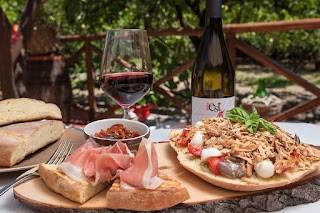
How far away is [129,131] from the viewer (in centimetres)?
123

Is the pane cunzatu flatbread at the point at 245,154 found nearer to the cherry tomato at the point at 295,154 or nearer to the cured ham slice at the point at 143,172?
the cherry tomato at the point at 295,154

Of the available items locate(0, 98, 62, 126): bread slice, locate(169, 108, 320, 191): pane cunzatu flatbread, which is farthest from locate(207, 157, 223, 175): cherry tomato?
locate(0, 98, 62, 126): bread slice

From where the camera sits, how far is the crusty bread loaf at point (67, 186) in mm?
889

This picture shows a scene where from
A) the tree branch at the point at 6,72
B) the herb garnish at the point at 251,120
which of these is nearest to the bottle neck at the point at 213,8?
the herb garnish at the point at 251,120

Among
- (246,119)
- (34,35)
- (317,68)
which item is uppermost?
(34,35)

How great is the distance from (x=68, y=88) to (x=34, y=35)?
67 centimetres

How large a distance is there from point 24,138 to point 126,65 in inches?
14.7

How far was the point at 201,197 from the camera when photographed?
36.0 inches

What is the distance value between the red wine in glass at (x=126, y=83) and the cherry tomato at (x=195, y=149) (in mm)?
302

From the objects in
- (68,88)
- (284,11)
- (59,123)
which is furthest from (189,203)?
(284,11)

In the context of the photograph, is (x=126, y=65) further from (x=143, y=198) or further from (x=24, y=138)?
(x=143, y=198)

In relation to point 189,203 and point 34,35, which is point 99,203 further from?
point 34,35

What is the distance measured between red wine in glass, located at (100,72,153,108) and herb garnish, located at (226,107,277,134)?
30 cm

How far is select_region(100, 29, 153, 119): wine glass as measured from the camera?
1.29 m
